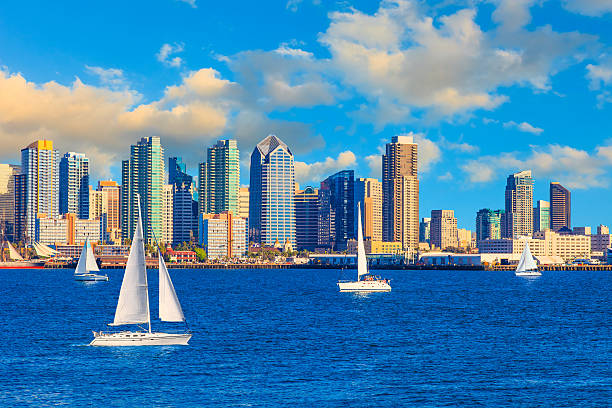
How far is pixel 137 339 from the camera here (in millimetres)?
73125

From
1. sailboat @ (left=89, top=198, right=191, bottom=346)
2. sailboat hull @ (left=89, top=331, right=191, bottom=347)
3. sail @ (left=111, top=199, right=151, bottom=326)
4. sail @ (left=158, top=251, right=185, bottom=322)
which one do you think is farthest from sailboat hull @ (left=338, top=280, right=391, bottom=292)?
sail @ (left=111, top=199, right=151, bottom=326)

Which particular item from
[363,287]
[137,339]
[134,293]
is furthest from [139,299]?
[363,287]

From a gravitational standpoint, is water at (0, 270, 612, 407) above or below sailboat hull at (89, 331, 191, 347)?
below

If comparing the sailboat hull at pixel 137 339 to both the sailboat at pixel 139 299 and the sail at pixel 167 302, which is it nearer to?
the sailboat at pixel 139 299

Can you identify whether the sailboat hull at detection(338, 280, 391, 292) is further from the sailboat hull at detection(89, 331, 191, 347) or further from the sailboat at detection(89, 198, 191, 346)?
the sailboat at detection(89, 198, 191, 346)

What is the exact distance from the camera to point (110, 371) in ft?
212

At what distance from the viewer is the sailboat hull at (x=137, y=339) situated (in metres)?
73.1

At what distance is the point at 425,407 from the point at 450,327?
4418 cm

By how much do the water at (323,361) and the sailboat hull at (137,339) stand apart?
0.72 metres

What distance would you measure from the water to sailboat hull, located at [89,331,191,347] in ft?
2.35

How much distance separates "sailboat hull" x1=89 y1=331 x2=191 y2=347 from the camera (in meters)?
73.1

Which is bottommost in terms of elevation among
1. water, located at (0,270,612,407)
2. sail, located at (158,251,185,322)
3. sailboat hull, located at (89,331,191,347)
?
water, located at (0,270,612,407)

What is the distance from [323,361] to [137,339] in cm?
1680

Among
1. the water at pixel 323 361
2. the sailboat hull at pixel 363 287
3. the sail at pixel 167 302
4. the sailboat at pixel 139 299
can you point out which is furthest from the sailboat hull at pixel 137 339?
the sailboat hull at pixel 363 287
